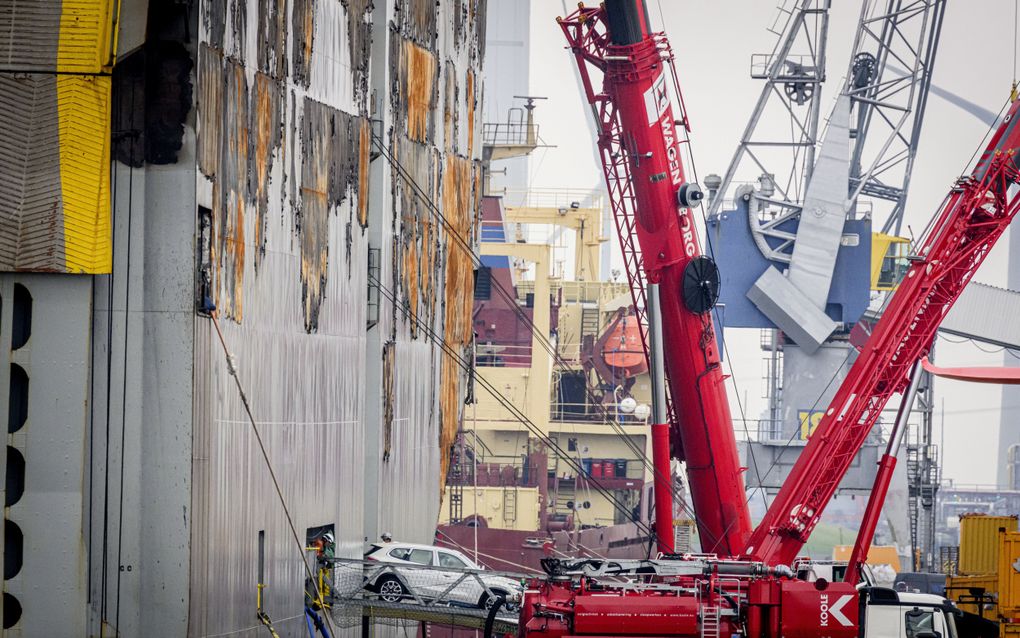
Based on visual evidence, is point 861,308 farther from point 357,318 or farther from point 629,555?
point 357,318

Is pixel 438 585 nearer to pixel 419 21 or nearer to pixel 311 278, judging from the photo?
pixel 311 278

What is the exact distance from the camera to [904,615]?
20344mm

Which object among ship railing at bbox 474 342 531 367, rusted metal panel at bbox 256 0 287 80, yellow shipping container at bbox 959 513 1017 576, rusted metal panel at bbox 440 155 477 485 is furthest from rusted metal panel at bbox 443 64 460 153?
ship railing at bbox 474 342 531 367

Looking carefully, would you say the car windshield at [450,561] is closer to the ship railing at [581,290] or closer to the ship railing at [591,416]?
the ship railing at [591,416]

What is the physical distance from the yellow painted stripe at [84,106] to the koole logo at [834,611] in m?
11.1

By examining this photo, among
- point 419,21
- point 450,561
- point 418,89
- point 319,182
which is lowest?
point 450,561

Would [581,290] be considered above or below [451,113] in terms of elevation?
below

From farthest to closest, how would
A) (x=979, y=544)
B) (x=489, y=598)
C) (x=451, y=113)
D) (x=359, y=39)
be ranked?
(x=979, y=544) → (x=451, y=113) → (x=359, y=39) → (x=489, y=598)

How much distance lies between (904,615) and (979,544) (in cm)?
1489

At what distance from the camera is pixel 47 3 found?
56.6 ft

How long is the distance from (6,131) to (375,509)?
11.5m

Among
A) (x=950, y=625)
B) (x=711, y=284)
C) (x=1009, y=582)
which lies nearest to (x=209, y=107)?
(x=950, y=625)

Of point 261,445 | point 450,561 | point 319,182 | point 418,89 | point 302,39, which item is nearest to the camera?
point 261,445

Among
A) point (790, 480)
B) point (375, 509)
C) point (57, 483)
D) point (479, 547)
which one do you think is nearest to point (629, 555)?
point (479, 547)
